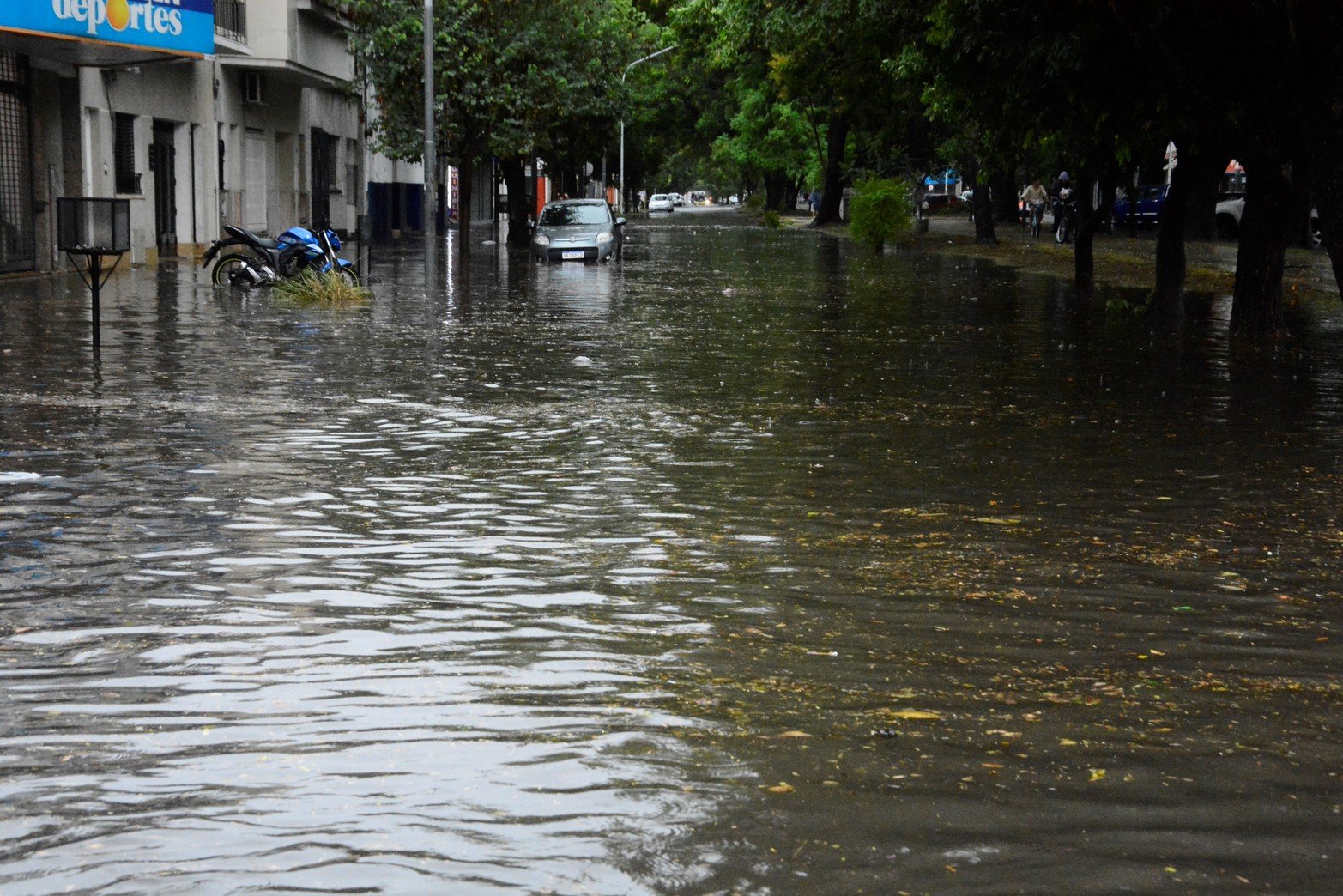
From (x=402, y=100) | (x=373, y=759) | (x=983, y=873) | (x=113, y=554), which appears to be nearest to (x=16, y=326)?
(x=113, y=554)

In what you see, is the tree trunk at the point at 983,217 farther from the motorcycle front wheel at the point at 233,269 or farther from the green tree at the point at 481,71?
the motorcycle front wheel at the point at 233,269

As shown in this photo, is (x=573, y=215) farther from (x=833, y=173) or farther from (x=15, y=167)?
(x=833, y=173)

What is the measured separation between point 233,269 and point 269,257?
58cm

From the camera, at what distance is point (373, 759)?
4.65m

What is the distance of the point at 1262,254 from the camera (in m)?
18.2

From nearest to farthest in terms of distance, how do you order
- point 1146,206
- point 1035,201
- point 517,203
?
point 517,203 → point 1035,201 → point 1146,206

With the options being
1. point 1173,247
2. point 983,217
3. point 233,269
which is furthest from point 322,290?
point 983,217

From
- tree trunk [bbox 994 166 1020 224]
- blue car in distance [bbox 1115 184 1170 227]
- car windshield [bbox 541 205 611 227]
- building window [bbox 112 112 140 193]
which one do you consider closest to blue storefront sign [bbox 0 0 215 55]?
building window [bbox 112 112 140 193]

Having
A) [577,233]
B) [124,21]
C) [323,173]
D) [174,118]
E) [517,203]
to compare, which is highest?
[124,21]

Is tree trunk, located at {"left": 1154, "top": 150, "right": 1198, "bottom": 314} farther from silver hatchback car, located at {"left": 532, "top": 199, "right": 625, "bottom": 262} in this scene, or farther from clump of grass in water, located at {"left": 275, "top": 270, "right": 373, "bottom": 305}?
silver hatchback car, located at {"left": 532, "top": 199, "right": 625, "bottom": 262}

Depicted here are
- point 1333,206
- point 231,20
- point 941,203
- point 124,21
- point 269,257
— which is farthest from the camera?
point 941,203

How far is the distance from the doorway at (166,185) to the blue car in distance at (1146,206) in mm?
28438

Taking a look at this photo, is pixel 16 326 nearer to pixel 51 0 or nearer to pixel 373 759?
pixel 51 0

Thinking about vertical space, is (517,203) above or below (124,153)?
below
